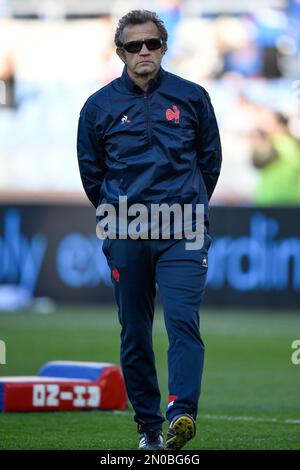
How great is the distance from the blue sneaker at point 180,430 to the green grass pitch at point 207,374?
53cm

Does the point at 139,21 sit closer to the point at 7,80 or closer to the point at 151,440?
the point at 151,440

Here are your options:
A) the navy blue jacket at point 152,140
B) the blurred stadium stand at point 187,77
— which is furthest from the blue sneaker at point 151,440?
the blurred stadium stand at point 187,77

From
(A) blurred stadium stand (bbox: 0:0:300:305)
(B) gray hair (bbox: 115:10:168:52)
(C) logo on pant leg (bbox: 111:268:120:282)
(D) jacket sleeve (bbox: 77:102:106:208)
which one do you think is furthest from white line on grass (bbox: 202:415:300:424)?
(A) blurred stadium stand (bbox: 0:0:300:305)

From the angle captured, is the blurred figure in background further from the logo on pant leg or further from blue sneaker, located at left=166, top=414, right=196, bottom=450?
blue sneaker, located at left=166, top=414, right=196, bottom=450

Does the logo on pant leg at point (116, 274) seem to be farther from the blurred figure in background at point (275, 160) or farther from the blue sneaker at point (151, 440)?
the blurred figure in background at point (275, 160)

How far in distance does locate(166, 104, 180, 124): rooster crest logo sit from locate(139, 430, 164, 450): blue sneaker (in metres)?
1.61

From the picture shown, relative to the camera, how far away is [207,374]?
11.7 metres

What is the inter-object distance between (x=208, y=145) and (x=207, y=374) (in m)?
4.77

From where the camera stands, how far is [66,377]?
9367mm

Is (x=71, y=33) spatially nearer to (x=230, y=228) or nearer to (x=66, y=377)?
(x=230, y=228)

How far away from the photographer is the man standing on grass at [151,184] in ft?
22.7

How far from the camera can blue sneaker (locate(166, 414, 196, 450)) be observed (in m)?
6.68

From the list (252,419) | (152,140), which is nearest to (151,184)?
(152,140)
